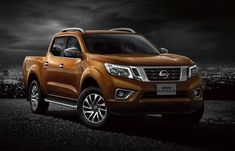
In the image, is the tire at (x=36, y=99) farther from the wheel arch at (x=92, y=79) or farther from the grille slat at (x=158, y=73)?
the grille slat at (x=158, y=73)

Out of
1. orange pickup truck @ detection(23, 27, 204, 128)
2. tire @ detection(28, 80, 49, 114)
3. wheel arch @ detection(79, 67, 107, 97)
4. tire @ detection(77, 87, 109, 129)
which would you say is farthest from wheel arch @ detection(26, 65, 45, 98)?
tire @ detection(77, 87, 109, 129)

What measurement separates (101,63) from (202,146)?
101 inches

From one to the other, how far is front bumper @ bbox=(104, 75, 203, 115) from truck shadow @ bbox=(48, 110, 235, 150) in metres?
0.42

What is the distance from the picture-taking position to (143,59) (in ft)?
32.7

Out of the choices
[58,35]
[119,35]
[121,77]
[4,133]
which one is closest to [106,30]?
[119,35]

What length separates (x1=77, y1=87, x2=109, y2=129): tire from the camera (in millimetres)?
9923

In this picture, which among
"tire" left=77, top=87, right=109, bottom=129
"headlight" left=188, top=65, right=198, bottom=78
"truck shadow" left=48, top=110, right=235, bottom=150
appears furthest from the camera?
"headlight" left=188, top=65, right=198, bottom=78

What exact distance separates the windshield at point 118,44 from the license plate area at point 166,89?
1.53 m

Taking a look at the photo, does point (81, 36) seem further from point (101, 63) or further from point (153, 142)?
point (153, 142)

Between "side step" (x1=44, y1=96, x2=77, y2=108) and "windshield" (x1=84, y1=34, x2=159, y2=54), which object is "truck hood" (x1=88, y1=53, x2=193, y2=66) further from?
"side step" (x1=44, y1=96, x2=77, y2=108)

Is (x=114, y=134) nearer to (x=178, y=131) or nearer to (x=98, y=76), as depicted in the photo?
(x=98, y=76)

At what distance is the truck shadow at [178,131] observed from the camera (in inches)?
339

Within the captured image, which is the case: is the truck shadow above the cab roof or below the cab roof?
below

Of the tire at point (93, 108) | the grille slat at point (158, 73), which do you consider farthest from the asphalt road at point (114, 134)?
the grille slat at point (158, 73)
